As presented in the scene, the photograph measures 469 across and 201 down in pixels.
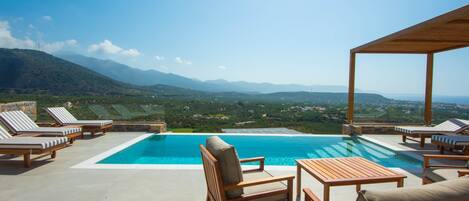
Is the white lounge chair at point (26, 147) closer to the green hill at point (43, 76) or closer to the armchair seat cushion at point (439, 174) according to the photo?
the armchair seat cushion at point (439, 174)

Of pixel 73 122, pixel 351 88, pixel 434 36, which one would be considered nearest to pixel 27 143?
pixel 73 122

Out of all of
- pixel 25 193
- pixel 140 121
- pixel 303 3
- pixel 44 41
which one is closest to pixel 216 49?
pixel 303 3

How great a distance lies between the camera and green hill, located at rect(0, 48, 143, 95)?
29.8m

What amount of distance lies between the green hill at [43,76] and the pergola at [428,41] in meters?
25.1

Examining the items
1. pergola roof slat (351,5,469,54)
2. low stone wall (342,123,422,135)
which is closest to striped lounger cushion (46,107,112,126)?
low stone wall (342,123,422,135)

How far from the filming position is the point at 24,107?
8.91 m

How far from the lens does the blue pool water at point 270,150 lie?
6.09 meters

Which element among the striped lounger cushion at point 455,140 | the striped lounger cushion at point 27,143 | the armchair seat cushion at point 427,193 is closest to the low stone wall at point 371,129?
the striped lounger cushion at point 455,140

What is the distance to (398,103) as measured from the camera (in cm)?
1058

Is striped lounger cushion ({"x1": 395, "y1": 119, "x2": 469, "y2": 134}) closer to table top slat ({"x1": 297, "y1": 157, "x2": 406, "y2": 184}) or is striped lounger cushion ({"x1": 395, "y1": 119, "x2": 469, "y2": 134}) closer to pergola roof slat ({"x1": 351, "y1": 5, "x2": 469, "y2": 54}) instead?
pergola roof slat ({"x1": 351, "y1": 5, "x2": 469, "y2": 54})

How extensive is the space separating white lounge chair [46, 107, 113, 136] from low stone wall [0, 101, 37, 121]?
3.24ft

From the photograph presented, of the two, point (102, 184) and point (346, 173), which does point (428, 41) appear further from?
point (102, 184)

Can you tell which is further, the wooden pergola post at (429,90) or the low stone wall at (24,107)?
the wooden pergola post at (429,90)

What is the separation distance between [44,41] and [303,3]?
185ft
